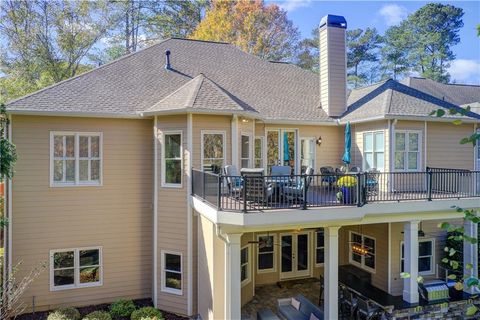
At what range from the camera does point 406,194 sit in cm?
1067

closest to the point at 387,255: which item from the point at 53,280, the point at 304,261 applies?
the point at 304,261

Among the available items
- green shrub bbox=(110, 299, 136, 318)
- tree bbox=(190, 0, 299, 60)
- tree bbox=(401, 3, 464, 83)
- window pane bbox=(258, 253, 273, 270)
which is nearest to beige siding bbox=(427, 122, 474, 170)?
window pane bbox=(258, 253, 273, 270)

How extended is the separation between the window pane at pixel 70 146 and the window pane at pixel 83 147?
0.21 meters

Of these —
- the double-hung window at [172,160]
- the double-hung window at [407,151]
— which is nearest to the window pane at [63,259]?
the double-hung window at [172,160]

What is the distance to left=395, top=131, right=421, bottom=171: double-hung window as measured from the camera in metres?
12.0

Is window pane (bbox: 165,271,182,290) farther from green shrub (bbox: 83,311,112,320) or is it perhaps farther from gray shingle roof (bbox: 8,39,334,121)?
gray shingle roof (bbox: 8,39,334,121)

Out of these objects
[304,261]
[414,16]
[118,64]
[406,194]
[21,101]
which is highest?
[414,16]

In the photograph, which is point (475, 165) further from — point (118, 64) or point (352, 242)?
point (118, 64)

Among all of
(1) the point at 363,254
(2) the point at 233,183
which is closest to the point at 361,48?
(1) the point at 363,254

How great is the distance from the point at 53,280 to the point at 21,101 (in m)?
5.69

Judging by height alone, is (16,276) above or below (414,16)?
below

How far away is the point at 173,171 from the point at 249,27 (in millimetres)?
19787

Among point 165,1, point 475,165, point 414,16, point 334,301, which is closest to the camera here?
point 334,301

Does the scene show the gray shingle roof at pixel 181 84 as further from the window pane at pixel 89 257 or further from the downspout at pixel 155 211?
the window pane at pixel 89 257
